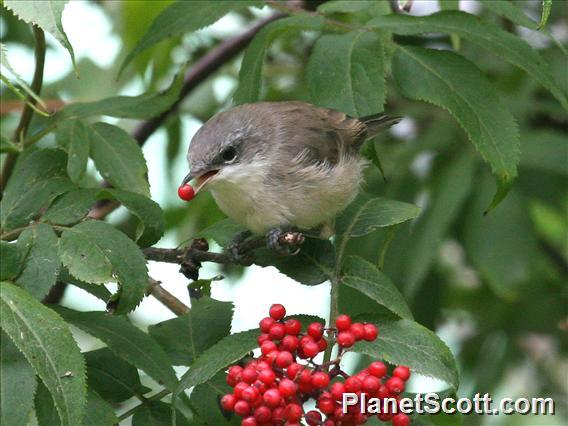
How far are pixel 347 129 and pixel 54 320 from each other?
70.0 inches

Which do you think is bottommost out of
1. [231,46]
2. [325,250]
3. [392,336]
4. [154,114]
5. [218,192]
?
[392,336]

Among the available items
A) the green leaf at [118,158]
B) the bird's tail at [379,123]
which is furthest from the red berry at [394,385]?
the bird's tail at [379,123]

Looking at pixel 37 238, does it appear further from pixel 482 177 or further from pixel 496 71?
pixel 496 71

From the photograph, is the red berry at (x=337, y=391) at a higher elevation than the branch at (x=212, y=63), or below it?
below

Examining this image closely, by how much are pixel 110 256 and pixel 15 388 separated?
1.35 ft

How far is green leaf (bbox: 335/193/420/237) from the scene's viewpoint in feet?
9.46

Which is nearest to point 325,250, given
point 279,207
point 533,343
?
point 279,207

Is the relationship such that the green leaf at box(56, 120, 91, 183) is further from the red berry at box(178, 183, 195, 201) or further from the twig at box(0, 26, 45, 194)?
the red berry at box(178, 183, 195, 201)

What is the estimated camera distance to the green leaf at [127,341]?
2654 millimetres

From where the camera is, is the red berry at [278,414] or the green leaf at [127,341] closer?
the red berry at [278,414]

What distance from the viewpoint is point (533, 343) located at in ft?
17.8

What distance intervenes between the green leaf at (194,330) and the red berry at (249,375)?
1.36 feet

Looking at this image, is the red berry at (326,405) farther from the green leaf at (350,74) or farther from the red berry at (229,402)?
the green leaf at (350,74)

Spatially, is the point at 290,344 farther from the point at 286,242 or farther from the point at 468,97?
the point at 468,97
